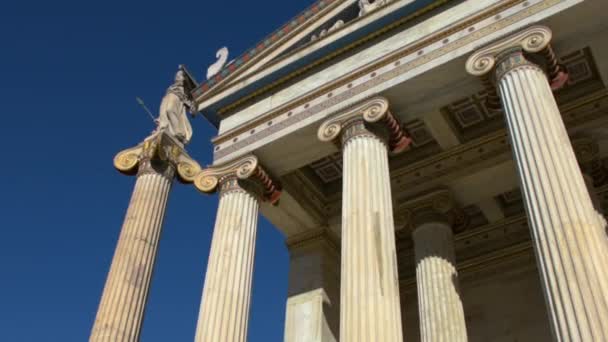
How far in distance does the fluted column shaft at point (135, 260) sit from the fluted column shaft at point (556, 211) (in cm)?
1245

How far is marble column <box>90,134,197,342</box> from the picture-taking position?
20172 millimetres

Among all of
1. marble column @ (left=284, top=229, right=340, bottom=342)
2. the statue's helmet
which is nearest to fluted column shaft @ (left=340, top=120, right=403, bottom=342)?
marble column @ (left=284, top=229, right=340, bottom=342)

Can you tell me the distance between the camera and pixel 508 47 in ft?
62.2

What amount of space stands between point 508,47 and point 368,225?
6641mm

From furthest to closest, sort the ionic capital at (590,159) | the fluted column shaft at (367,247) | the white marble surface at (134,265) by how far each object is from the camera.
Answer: the ionic capital at (590,159) → the white marble surface at (134,265) → the fluted column shaft at (367,247)

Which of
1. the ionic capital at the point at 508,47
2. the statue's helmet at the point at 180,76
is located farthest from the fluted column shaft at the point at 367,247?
the statue's helmet at the point at 180,76

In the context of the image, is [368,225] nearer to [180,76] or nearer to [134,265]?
[134,265]

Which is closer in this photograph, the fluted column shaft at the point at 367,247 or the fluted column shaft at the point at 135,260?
the fluted column shaft at the point at 367,247

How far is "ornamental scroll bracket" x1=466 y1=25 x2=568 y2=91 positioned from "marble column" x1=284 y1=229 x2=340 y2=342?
10526mm

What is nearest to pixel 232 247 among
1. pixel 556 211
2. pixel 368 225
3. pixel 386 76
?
pixel 368 225

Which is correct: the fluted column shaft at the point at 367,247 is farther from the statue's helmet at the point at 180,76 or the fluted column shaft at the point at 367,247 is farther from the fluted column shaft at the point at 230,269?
the statue's helmet at the point at 180,76

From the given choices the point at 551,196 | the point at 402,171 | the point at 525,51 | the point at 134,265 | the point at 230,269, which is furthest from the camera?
the point at 402,171

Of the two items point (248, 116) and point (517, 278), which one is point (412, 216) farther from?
point (248, 116)

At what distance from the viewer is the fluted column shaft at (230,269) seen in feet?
64.1
